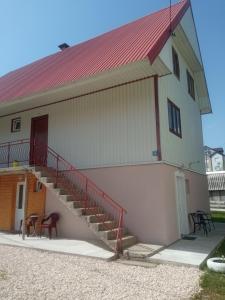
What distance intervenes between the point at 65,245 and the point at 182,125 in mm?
7174

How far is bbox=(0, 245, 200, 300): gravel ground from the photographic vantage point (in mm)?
5289

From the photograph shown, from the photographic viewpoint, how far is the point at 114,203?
10.4m

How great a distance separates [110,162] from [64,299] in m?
6.36

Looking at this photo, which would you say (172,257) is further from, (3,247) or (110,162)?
(3,247)

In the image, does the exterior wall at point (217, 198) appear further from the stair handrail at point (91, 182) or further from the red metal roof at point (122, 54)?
the stair handrail at point (91, 182)

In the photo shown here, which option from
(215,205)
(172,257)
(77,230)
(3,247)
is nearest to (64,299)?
(172,257)

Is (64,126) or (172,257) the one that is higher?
(64,126)

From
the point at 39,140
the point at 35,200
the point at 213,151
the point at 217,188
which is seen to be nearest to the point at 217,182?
the point at 217,188

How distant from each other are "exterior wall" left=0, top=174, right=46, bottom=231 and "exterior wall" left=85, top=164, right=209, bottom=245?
3103 millimetres

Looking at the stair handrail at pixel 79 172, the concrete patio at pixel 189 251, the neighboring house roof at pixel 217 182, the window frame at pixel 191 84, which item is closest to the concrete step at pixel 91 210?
the stair handrail at pixel 79 172

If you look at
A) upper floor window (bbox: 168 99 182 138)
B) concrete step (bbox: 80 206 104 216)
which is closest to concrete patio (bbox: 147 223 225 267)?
concrete step (bbox: 80 206 104 216)

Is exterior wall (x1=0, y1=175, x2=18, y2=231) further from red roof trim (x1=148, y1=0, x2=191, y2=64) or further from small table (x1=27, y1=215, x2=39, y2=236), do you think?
red roof trim (x1=148, y1=0, x2=191, y2=64)

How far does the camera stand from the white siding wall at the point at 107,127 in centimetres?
1050

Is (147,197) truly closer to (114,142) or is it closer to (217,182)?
(114,142)
